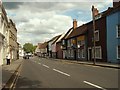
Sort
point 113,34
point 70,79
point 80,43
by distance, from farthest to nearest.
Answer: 1. point 80,43
2. point 113,34
3. point 70,79

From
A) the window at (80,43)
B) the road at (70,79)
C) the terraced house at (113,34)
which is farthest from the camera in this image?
the window at (80,43)

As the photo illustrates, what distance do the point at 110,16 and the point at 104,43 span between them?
4607 millimetres

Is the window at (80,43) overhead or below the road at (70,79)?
overhead

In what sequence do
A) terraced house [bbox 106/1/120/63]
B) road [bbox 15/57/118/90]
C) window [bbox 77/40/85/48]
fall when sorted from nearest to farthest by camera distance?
road [bbox 15/57/118/90] < terraced house [bbox 106/1/120/63] < window [bbox 77/40/85/48]

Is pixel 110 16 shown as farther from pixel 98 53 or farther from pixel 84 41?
pixel 84 41

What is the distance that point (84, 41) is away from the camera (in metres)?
52.6

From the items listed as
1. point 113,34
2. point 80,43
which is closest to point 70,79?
point 113,34

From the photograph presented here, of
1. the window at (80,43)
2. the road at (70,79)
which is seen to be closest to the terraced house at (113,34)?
the window at (80,43)

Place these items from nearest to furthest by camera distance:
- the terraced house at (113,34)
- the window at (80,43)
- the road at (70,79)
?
the road at (70,79), the terraced house at (113,34), the window at (80,43)

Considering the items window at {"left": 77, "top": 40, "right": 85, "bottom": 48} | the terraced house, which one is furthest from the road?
window at {"left": 77, "top": 40, "right": 85, "bottom": 48}

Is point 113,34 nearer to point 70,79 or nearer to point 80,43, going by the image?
point 80,43

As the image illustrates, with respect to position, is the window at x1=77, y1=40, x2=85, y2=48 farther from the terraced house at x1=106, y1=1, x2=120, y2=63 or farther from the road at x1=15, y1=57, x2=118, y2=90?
the road at x1=15, y1=57, x2=118, y2=90

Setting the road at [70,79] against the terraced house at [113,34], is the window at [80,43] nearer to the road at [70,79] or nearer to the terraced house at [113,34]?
the terraced house at [113,34]

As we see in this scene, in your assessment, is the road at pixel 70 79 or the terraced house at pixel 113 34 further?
the terraced house at pixel 113 34
